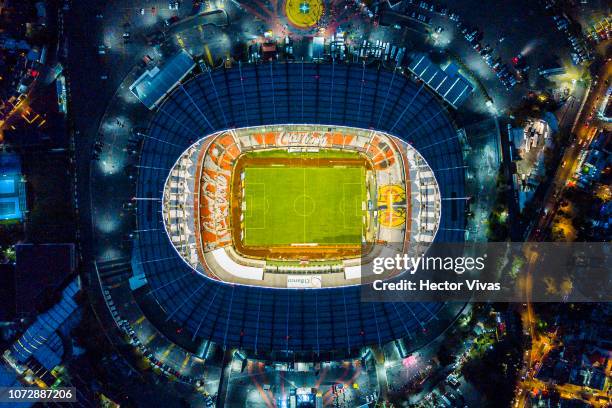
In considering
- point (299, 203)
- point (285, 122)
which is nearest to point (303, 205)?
point (299, 203)

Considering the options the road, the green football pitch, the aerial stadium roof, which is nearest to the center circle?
the green football pitch

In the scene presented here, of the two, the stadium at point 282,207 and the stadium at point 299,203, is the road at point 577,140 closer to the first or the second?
the stadium at point 282,207

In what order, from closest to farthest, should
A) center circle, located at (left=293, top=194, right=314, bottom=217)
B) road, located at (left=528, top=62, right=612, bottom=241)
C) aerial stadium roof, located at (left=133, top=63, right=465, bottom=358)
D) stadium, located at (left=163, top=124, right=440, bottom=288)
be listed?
1. aerial stadium roof, located at (left=133, top=63, right=465, bottom=358)
2. stadium, located at (left=163, top=124, right=440, bottom=288)
3. road, located at (left=528, top=62, right=612, bottom=241)
4. center circle, located at (left=293, top=194, right=314, bottom=217)

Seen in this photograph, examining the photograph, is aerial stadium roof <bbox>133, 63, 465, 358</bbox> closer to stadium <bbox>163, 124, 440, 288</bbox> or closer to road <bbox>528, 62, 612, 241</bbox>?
stadium <bbox>163, 124, 440, 288</bbox>

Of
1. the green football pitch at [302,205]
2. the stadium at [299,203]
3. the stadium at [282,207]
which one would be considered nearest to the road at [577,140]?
the stadium at [282,207]

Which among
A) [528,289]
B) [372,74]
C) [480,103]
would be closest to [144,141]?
[372,74]

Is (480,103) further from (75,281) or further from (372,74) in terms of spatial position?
(75,281)

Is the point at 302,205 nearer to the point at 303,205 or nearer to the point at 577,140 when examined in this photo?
the point at 303,205
